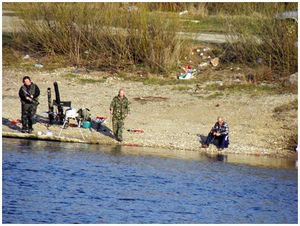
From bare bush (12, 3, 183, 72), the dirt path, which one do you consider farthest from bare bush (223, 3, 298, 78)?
the dirt path

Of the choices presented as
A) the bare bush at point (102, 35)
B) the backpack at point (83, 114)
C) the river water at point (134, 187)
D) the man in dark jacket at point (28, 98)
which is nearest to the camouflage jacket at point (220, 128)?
the river water at point (134, 187)

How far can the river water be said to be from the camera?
23.3 metres

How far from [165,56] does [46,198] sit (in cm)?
1326

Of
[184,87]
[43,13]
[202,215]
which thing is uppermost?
[43,13]

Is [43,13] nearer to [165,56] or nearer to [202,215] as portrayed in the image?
[165,56]

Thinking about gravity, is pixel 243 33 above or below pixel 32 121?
above

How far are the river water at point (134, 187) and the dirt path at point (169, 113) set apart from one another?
84 cm

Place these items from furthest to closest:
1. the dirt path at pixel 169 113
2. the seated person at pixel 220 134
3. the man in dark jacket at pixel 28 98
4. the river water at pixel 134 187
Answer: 1. the dirt path at pixel 169 113
2. the man in dark jacket at pixel 28 98
3. the seated person at pixel 220 134
4. the river water at pixel 134 187

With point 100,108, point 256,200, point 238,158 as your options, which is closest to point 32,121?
point 100,108

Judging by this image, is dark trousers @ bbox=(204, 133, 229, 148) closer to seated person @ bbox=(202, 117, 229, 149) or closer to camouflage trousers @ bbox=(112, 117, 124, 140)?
seated person @ bbox=(202, 117, 229, 149)

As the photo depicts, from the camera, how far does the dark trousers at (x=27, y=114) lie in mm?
29375

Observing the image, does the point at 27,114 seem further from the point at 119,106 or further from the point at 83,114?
the point at 119,106

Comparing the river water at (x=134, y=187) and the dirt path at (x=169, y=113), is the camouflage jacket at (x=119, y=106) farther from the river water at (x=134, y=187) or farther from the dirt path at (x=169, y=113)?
the dirt path at (x=169, y=113)

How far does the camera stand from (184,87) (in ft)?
115
